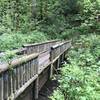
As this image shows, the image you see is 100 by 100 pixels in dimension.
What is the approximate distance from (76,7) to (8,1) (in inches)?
420

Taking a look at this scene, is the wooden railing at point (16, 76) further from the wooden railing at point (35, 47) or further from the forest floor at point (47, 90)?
the wooden railing at point (35, 47)

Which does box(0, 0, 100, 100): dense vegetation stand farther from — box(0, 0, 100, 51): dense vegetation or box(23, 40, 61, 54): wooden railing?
box(23, 40, 61, 54): wooden railing

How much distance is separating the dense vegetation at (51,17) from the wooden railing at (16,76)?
1482 centimetres

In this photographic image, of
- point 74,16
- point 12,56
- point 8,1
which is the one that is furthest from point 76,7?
point 12,56

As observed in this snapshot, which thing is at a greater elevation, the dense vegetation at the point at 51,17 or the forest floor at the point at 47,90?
the dense vegetation at the point at 51,17

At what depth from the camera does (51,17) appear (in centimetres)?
3272

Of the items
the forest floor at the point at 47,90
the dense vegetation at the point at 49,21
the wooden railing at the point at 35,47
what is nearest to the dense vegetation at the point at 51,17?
the dense vegetation at the point at 49,21

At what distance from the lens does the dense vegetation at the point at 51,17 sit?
25266 mm

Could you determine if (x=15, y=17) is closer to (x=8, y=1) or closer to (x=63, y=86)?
(x=8, y=1)

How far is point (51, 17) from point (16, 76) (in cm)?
2672

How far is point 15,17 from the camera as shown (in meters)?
25.4

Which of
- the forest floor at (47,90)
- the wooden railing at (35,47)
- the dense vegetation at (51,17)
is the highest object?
the dense vegetation at (51,17)

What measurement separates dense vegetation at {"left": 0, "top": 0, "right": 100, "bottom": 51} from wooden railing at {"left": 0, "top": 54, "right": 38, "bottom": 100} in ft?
48.6

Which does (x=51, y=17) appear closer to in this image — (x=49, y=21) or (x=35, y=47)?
(x=49, y=21)
